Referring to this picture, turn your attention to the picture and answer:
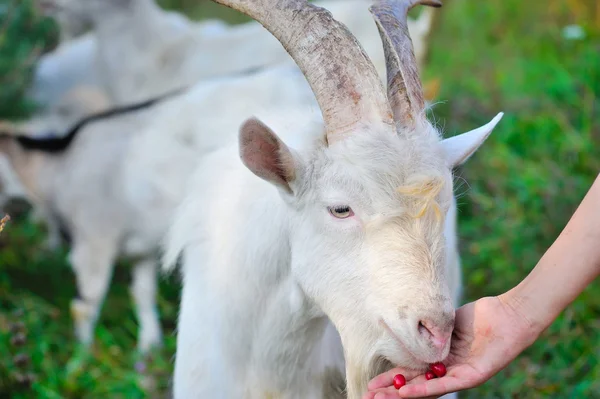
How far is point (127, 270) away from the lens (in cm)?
710

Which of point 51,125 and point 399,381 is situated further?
point 51,125

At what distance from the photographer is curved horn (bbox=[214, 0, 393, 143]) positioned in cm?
275

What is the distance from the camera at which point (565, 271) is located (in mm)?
2799

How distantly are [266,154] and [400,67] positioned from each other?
0.53 m

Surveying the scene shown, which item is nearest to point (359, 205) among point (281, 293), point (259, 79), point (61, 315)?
point (281, 293)

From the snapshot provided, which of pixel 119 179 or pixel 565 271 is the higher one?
pixel 565 271

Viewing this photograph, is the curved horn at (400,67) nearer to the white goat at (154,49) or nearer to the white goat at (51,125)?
the white goat at (51,125)

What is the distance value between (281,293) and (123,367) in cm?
288

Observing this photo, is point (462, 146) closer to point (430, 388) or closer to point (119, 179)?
point (430, 388)

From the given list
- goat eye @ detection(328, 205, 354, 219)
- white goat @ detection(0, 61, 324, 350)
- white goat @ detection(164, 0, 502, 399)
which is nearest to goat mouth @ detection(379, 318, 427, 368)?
white goat @ detection(164, 0, 502, 399)

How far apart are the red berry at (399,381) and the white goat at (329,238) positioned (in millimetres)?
70

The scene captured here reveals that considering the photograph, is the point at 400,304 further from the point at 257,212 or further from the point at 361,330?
the point at 257,212

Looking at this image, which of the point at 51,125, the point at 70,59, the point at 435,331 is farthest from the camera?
the point at 70,59

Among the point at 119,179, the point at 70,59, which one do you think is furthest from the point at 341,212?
the point at 70,59
